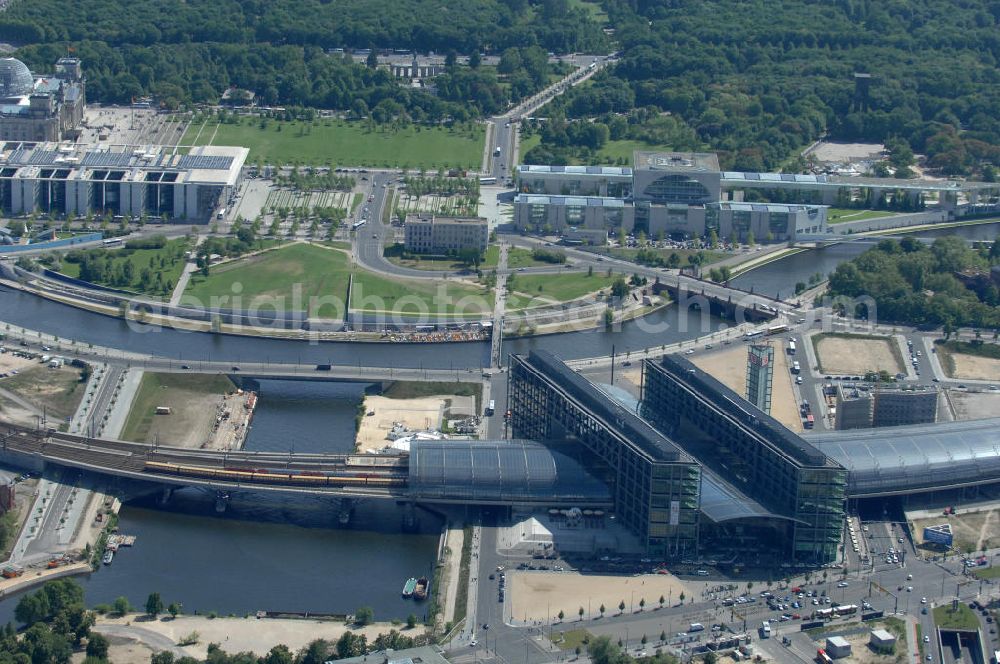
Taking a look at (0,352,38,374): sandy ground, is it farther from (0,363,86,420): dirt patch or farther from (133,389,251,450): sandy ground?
(133,389,251,450): sandy ground

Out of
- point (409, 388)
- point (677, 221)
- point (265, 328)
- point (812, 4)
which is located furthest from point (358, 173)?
point (812, 4)

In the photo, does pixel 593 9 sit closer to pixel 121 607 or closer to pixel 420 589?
pixel 420 589

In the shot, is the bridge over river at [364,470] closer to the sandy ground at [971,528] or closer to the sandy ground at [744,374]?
the sandy ground at [971,528]

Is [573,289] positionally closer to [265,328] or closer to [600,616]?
[265,328]

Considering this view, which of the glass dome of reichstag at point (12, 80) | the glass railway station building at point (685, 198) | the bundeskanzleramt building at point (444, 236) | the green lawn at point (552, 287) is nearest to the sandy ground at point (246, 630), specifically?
the green lawn at point (552, 287)

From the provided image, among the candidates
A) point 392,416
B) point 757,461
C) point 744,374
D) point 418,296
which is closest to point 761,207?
point 418,296
